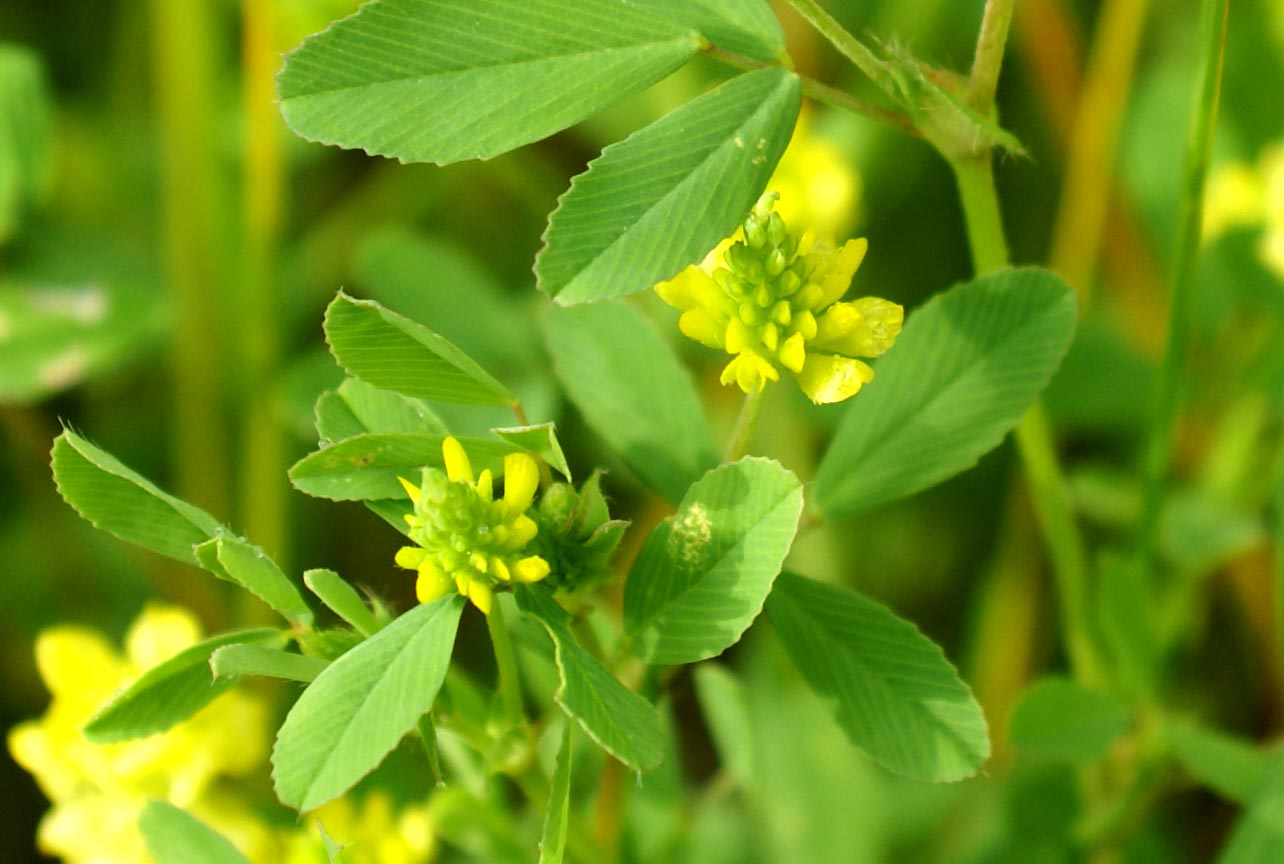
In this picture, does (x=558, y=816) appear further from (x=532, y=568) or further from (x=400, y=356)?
(x=400, y=356)

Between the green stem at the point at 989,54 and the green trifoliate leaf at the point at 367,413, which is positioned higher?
the green stem at the point at 989,54

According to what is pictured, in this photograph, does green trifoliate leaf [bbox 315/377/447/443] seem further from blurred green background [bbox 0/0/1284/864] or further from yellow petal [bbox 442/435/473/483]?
blurred green background [bbox 0/0/1284/864]

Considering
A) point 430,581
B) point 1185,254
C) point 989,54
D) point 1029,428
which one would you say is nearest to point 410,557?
point 430,581

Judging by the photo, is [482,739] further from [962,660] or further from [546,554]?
[962,660]

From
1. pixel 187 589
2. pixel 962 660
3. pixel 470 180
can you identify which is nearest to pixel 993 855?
pixel 962 660

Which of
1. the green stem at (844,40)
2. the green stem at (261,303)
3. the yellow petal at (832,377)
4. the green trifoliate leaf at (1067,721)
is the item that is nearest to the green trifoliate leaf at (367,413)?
the yellow petal at (832,377)

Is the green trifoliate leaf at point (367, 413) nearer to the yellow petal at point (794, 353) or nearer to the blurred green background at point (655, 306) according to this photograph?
the yellow petal at point (794, 353)
